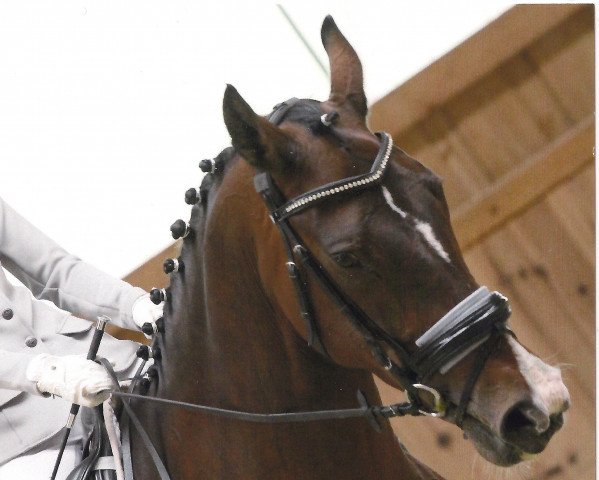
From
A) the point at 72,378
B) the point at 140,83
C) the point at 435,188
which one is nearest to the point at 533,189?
the point at 140,83

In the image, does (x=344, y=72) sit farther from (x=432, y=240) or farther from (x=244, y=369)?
(x=244, y=369)

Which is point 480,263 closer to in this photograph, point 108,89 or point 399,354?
point 108,89

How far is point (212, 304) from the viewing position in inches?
56.2

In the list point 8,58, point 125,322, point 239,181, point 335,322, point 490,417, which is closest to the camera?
point 490,417

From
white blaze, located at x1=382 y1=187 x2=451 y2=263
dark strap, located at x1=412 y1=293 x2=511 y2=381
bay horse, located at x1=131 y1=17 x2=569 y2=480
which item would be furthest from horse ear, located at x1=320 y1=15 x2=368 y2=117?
dark strap, located at x1=412 y1=293 x2=511 y2=381

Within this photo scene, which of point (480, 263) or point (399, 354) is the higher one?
point (399, 354)

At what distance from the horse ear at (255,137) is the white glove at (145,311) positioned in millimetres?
482

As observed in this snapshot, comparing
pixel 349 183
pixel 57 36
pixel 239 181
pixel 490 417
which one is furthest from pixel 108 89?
pixel 490 417

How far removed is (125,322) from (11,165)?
3.81 ft

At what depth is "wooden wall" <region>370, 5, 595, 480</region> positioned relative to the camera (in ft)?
8.83

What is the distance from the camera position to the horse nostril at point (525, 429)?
1.12 meters

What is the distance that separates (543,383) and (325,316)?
31cm

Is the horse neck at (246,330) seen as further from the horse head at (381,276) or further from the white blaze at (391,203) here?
the white blaze at (391,203)

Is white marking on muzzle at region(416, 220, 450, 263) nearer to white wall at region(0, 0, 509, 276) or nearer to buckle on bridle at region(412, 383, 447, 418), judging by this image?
buckle on bridle at region(412, 383, 447, 418)
